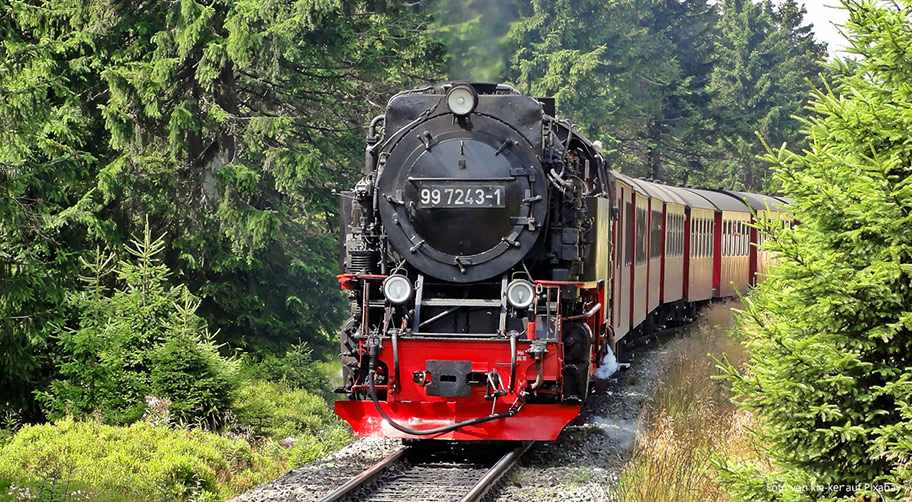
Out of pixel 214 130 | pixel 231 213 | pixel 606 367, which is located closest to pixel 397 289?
pixel 606 367

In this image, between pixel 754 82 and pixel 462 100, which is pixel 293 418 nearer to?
pixel 462 100

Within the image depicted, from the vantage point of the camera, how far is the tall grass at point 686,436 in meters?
6.88

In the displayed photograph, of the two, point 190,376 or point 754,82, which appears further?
point 754,82

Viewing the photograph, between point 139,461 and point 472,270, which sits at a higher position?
point 472,270

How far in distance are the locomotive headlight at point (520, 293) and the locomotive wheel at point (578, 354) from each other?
0.57 m

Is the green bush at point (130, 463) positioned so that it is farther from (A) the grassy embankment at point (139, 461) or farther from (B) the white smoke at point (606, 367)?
(B) the white smoke at point (606, 367)

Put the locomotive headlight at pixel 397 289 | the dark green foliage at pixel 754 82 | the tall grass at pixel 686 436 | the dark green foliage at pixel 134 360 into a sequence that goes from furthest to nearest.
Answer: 1. the dark green foliage at pixel 754 82
2. the dark green foliage at pixel 134 360
3. the locomotive headlight at pixel 397 289
4. the tall grass at pixel 686 436

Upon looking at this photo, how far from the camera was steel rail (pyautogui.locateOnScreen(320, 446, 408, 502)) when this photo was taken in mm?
7215

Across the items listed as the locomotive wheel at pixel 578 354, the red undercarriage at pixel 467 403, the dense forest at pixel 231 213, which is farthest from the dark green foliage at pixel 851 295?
the locomotive wheel at pixel 578 354

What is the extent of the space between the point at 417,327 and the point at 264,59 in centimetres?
827

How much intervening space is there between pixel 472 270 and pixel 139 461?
328 centimetres

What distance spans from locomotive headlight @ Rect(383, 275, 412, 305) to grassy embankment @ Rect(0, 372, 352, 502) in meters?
1.91

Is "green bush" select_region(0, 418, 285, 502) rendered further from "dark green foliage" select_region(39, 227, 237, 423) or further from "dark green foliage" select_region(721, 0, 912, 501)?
"dark green foliage" select_region(721, 0, 912, 501)

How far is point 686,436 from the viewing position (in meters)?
8.80
